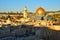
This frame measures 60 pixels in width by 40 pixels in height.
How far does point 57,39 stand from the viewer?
50.7 feet

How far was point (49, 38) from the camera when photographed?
14820mm

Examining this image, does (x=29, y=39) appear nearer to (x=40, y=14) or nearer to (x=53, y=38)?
(x=53, y=38)

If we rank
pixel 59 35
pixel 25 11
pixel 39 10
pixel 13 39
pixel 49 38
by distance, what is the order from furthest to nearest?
pixel 25 11 < pixel 39 10 < pixel 59 35 < pixel 49 38 < pixel 13 39

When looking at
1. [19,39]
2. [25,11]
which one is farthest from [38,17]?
[19,39]

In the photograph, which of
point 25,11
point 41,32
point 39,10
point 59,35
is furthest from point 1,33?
point 25,11

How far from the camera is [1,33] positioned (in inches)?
616

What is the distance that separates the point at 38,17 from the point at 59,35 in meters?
15.4

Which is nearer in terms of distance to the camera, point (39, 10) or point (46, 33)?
point (46, 33)

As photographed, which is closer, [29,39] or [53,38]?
[29,39]

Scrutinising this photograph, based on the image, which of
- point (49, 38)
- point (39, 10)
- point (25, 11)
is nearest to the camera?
point (49, 38)

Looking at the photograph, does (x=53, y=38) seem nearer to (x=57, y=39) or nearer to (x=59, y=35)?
(x=57, y=39)

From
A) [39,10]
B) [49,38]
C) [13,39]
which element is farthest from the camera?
[39,10]

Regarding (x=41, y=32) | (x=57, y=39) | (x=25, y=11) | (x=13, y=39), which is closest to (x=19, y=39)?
(x=13, y=39)

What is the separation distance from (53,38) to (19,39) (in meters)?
3.33
